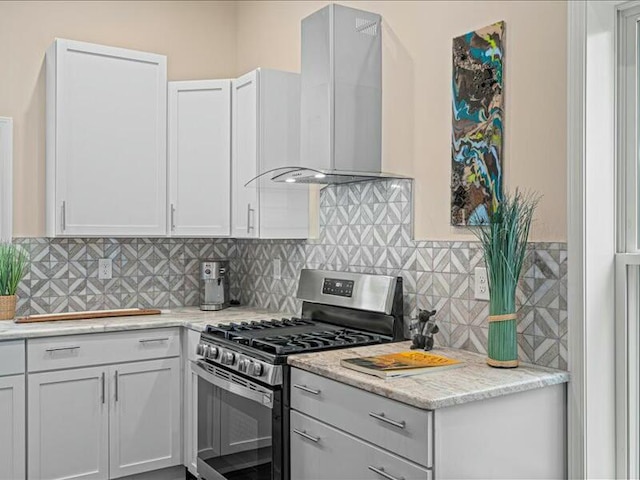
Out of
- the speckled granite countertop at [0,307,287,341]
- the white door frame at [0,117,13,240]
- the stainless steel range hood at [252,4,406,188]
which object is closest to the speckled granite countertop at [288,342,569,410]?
the stainless steel range hood at [252,4,406,188]

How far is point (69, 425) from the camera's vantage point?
3133mm

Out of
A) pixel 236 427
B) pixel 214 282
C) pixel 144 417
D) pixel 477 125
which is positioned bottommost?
pixel 144 417

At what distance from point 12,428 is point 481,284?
2268mm

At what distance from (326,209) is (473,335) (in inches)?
46.8

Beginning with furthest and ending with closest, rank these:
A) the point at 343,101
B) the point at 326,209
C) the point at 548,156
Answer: the point at 326,209 → the point at 343,101 → the point at 548,156

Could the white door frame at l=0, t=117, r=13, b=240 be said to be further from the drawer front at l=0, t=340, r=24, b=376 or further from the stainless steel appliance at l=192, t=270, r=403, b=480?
the stainless steel appliance at l=192, t=270, r=403, b=480

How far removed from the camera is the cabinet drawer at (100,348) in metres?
3.05

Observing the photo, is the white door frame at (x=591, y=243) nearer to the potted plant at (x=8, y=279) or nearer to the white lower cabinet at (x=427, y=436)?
the white lower cabinet at (x=427, y=436)

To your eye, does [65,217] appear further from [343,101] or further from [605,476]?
[605,476]

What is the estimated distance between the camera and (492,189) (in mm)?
2467

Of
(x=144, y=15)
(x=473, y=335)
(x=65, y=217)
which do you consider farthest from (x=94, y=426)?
(x=144, y=15)

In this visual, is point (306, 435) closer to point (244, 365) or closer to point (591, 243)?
point (244, 365)

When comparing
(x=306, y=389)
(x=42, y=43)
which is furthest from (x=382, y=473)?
(x=42, y=43)

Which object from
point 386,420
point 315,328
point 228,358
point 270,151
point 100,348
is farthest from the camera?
point 270,151
